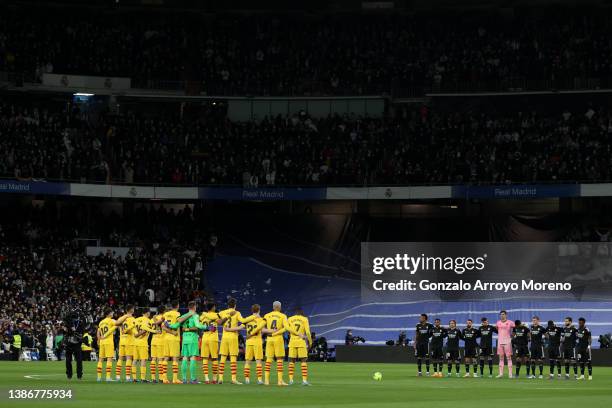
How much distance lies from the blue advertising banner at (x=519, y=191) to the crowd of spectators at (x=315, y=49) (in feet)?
26.8

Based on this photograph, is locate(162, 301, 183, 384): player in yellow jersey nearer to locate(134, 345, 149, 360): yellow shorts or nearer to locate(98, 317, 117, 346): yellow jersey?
locate(134, 345, 149, 360): yellow shorts

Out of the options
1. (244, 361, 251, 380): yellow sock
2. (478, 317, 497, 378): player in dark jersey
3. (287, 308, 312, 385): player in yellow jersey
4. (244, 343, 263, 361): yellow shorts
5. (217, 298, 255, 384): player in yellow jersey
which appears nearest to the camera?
(287, 308, 312, 385): player in yellow jersey

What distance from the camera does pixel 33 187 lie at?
64.0 metres

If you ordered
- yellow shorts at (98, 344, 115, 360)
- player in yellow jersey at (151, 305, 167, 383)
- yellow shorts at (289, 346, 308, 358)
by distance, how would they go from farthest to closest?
yellow shorts at (98, 344, 115, 360), player in yellow jersey at (151, 305, 167, 383), yellow shorts at (289, 346, 308, 358)

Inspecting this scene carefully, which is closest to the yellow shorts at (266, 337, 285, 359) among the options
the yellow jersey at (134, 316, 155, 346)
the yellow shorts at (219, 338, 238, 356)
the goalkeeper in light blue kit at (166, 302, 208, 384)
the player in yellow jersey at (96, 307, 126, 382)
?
the yellow shorts at (219, 338, 238, 356)

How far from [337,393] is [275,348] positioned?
281 centimetres

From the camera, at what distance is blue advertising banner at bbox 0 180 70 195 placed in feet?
208

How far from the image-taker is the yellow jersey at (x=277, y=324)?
33000mm

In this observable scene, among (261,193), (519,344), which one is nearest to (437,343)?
(519,344)

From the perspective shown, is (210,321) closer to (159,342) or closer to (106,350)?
(159,342)

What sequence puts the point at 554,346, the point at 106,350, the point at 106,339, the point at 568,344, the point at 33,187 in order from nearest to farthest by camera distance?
1. the point at 106,350
2. the point at 106,339
3. the point at 568,344
4. the point at 554,346
5. the point at 33,187

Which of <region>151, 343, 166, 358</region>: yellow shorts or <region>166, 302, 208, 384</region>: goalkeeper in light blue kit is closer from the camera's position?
<region>166, 302, 208, 384</region>: goalkeeper in light blue kit

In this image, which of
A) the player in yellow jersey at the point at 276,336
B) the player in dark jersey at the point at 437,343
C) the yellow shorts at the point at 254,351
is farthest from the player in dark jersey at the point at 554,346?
the yellow shorts at the point at 254,351

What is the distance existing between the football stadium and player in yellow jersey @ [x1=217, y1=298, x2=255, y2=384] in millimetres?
17902
